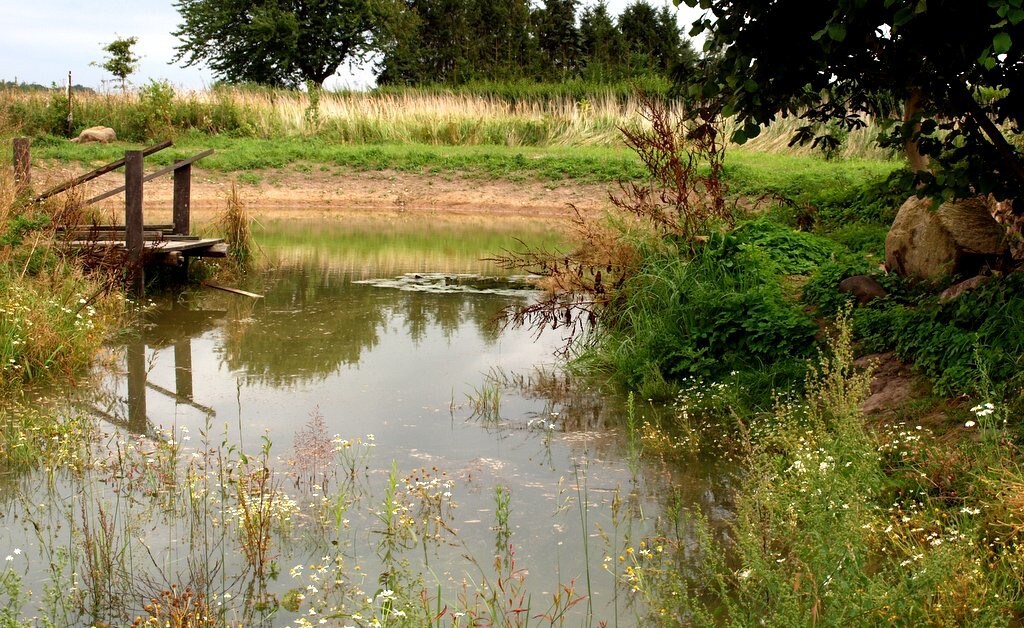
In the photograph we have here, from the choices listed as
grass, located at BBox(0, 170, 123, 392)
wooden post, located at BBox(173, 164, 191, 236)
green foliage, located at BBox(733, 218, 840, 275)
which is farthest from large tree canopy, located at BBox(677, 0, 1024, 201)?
wooden post, located at BBox(173, 164, 191, 236)

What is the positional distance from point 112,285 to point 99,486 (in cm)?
442

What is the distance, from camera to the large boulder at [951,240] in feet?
23.7

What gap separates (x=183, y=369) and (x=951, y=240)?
19.5ft

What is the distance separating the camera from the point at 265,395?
7.48 metres

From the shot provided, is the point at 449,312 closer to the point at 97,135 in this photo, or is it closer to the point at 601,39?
the point at 97,135

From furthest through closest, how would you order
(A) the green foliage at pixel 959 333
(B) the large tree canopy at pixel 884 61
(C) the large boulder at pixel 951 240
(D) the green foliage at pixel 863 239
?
(D) the green foliage at pixel 863 239 → (C) the large boulder at pixel 951 240 → (A) the green foliage at pixel 959 333 → (B) the large tree canopy at pixel 884 61

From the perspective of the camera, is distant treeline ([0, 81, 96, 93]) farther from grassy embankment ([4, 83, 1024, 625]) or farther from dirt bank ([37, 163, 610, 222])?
grassy embankment ([4, 83, 1024, 625])

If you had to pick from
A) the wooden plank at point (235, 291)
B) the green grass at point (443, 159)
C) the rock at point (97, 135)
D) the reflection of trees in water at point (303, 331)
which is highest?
the rock at point (97, 135)

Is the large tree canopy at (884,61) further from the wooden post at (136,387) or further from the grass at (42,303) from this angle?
the grass at (42,303)

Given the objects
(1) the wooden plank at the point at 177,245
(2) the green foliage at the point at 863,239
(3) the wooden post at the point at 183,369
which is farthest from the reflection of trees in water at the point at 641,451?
(1) the wooden plank at the point at 177,245

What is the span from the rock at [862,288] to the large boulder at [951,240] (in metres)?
0.30

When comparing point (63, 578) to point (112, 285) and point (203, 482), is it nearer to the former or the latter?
point (203, 482)

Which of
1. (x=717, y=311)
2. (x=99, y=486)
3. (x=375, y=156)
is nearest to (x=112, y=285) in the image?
(x=99, y=486)

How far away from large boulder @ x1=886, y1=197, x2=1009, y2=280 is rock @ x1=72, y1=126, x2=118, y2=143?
74.9 ft
